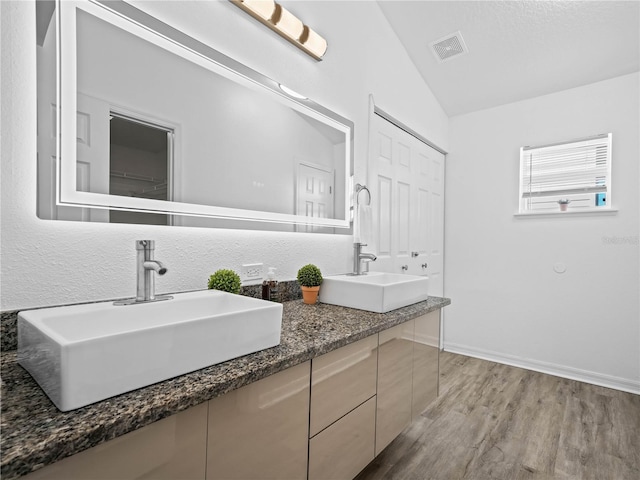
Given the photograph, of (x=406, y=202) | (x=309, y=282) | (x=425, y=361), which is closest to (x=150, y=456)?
(x=309, y=282)

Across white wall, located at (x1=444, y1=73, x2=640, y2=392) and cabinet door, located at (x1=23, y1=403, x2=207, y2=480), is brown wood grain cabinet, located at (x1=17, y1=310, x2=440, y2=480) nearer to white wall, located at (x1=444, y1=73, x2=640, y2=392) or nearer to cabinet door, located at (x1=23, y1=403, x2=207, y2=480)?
cabinet door, located at (x1=23, y1=403, x2=207, y2=480)

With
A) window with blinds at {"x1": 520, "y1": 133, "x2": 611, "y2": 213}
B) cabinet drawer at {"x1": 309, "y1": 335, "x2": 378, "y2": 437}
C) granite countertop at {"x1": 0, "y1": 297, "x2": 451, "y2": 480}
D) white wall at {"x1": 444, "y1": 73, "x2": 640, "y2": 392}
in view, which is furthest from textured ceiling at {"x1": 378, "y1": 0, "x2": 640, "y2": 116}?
granite countertop at {"x1": 0, "y1": 297, "x2": 451, "y2": 480}

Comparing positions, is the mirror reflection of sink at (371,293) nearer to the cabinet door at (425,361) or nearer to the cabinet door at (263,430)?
the cabinet door at (425,361)

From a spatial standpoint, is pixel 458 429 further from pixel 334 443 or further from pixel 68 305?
pixel 68 305

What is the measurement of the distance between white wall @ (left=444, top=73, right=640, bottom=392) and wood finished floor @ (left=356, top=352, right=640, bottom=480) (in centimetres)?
30

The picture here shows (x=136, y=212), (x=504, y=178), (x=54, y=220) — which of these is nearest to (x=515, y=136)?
(x=504, y=178)

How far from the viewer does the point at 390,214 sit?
8.27ft

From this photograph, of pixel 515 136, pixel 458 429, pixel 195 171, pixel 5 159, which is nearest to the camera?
pixel 5 159

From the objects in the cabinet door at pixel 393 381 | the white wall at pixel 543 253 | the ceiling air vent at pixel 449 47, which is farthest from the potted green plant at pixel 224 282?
the white wall at pixel 543 253

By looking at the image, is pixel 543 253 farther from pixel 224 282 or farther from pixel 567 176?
pixel 224 282

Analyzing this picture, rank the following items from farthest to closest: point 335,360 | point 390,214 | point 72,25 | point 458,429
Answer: point 390,214
point 458,429
point 335,360
point 72,25

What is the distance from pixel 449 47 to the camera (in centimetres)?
246

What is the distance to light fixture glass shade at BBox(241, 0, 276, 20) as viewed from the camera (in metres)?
1.40

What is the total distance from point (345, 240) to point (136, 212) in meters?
1.21
